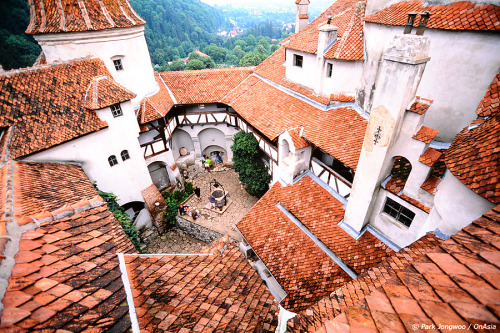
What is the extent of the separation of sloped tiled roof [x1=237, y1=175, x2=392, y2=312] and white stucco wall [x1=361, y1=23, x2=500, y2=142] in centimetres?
499

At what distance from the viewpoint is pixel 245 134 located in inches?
645

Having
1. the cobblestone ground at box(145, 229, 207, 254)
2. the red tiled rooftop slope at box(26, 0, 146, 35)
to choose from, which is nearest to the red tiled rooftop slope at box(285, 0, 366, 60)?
the red tiled rooftop slope at box(26, 0, 146, 35)

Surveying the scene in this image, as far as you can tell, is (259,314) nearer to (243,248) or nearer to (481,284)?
(481,284)

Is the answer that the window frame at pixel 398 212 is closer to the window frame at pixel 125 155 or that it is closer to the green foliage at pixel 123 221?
the green foliage at pixel 123 221

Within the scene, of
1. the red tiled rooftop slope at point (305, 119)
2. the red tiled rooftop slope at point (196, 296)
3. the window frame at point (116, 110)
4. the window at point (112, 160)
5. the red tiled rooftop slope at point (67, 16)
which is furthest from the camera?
the window at point (112, 160)

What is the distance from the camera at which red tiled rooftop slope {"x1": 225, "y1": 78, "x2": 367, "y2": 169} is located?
10211 millimetres

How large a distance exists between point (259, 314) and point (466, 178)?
4.88 m

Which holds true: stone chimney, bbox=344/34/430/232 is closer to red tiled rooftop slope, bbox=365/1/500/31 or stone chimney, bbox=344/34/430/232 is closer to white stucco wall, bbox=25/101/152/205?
red tiled rooftop slope, bbox=365/1/500/31

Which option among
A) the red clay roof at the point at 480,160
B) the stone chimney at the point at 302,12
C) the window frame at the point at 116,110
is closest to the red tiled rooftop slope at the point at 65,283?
the red clay roof at the point at 480,160

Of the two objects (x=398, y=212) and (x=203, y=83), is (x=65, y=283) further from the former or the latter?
(x=203, y=83)

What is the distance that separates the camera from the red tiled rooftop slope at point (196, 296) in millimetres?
3686

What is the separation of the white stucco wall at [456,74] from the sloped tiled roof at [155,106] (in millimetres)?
13683

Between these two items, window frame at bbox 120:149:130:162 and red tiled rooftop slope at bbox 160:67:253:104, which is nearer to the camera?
window frame at bbox 120:149:130:162

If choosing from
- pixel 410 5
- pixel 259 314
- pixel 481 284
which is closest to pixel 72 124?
pixel 259 314
